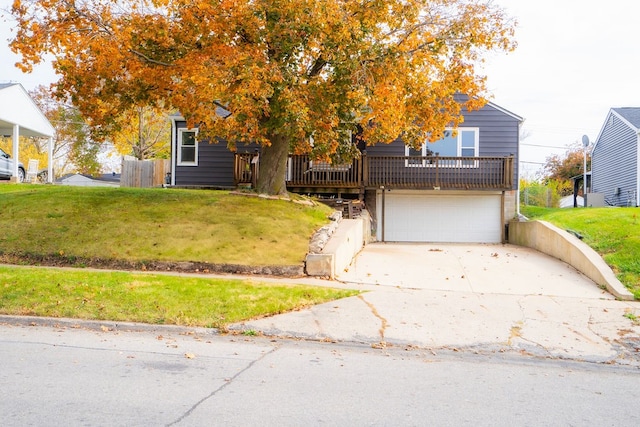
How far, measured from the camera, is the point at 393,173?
2359 cm

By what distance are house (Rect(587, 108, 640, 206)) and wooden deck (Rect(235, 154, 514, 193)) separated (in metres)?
9.50

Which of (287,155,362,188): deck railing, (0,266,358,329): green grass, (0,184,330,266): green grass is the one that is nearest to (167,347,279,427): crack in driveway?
(0,266,358,329): green grass

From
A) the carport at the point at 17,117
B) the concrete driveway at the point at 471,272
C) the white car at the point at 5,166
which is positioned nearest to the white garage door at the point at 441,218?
the concrete driveway at the point at 471,272

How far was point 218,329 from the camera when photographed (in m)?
8.91

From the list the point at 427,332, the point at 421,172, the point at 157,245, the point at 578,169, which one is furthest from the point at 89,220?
the point at 578,169

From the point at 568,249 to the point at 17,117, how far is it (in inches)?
1044

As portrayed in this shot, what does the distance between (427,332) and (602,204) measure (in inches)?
985

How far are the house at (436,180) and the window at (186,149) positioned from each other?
2.82ft

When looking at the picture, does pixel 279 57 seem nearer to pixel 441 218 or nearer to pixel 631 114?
pixel 441 218

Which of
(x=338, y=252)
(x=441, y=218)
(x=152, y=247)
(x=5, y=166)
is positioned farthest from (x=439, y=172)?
(x=5, y=166)

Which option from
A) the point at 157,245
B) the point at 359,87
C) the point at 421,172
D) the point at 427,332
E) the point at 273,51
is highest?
the point at 273,51

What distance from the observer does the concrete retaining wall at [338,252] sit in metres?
13.2

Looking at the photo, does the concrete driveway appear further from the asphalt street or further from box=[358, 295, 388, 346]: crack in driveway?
the asphalt street

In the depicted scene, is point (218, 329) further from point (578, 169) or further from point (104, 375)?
point (578, 169)
